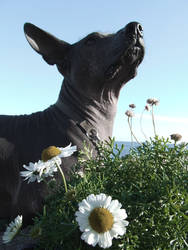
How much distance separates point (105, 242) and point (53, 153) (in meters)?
0.40

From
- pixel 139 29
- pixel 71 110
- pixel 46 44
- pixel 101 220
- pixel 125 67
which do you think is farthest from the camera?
pixel 46 44

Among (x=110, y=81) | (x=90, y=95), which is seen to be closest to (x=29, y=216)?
(x=90, y=95)

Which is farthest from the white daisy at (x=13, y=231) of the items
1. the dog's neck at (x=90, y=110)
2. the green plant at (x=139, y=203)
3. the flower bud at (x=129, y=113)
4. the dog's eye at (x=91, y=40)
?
the flower bud at (x=129, y=113)

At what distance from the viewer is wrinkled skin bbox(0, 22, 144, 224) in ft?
7.86

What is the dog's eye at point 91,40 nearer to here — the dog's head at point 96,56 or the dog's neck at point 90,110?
the dog's head at point 96,56

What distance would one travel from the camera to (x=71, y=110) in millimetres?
2664

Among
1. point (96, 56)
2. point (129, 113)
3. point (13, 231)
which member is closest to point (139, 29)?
point (96, 56)

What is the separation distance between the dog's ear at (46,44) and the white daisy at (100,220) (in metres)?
2.30

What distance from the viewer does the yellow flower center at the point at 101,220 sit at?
2.44 feet

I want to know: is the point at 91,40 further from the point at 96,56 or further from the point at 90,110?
the point at 90,110

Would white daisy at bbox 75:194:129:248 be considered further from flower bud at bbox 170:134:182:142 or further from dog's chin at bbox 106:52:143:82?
dog's chin at bbox 106:52:143:82

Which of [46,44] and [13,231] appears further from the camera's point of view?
[46,44]

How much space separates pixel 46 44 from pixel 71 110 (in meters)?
0.80

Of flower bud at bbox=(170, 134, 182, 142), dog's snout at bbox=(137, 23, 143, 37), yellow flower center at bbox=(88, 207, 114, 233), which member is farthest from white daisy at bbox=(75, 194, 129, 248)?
dog's snout at bbox=(137, 23, 143, 37)
